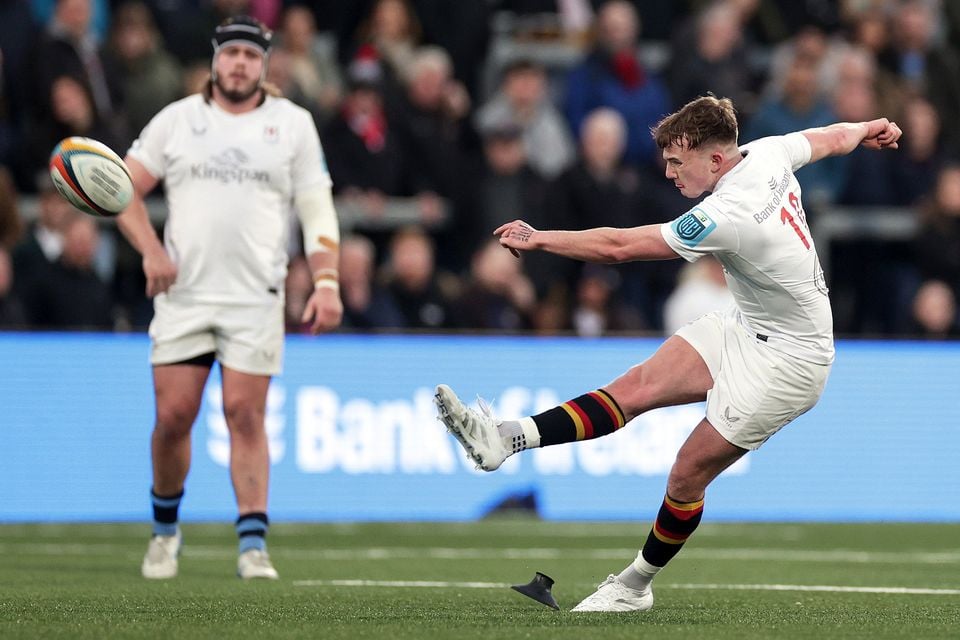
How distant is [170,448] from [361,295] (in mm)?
4787

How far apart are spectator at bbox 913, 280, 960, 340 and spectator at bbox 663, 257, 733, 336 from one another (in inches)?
67.8

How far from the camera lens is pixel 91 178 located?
812cm

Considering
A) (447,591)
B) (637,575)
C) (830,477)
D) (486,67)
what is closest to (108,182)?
(447,591)

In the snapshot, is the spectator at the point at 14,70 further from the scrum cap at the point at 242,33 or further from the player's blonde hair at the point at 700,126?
the player's blonde hair at the point at 700,126

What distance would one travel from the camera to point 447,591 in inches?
316

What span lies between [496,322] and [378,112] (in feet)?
6.82

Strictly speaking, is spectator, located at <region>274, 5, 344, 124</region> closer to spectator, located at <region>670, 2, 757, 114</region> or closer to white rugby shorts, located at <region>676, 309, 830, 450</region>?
spectator, located at <region>670, 2, 757, 114</region>

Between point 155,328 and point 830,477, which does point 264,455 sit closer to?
point 155,328

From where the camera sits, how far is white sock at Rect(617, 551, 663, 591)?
23.9 feet

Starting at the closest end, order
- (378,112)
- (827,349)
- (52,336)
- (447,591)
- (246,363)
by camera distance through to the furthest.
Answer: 1. (827,349)
2. (447,591)
3. (246,363)
4. (52,336)
5. (378,112)

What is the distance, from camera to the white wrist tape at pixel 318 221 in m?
8.96

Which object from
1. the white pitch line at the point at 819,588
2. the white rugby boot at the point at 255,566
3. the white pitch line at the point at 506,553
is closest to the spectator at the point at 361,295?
the white pitch line at the point at 506,553

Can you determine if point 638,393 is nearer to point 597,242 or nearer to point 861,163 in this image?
point 597,242

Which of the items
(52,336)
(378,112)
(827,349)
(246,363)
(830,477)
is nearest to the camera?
(827,349)
